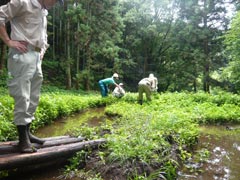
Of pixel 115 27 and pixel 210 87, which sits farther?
pixel 210 87

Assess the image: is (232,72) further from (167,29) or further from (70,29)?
(167,29)

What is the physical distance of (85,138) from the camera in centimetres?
468

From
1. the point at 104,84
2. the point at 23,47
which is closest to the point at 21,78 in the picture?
the point at 23,47

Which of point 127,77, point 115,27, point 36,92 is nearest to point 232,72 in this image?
point 115,27

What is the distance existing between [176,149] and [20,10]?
3320mm

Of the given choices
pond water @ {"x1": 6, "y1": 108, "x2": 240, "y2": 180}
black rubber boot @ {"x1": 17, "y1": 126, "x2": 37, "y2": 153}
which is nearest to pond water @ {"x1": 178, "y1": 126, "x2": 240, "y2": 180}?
pond water @ {"x1": 6, "y1": 108, "x2": 240, "y2": 180}

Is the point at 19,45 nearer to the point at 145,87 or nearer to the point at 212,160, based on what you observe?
the point at 212,160

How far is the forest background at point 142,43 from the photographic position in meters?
21.1

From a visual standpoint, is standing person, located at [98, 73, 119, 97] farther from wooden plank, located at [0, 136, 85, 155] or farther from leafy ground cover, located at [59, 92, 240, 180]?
wooden plank, located at [0, 136, 85, 155]

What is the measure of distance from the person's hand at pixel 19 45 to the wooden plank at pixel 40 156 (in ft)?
3.93

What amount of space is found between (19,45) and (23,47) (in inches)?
1.9

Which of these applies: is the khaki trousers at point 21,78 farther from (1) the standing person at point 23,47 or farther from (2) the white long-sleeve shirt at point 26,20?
(2) the white long-sleeve shirt at point 26,20

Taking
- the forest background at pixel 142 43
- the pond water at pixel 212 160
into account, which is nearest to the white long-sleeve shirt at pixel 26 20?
the pond water at pixel 212 160

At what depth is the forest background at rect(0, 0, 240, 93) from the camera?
21141 mm
